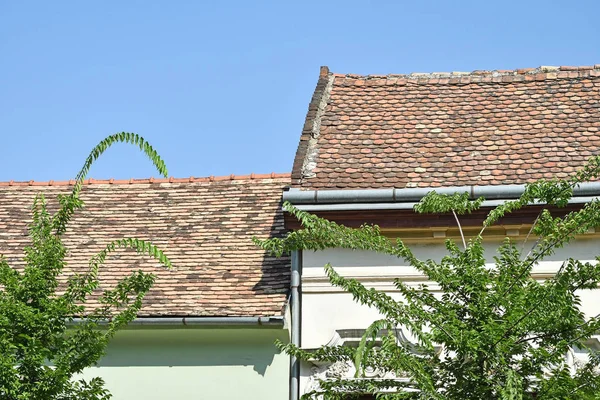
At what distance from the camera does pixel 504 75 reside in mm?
16578

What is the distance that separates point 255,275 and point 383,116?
322cm

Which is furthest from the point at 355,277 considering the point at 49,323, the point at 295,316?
the point at 49,323

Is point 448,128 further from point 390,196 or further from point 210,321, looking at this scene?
point 210,321

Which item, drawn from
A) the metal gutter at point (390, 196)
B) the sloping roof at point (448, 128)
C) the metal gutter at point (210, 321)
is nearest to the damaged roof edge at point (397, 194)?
the metal gutter at point (390, 196)

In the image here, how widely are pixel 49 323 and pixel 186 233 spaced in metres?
5.03

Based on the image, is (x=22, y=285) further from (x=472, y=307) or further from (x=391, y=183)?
Answer: (x=391, y=183)

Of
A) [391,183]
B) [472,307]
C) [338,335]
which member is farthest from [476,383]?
[391,183]

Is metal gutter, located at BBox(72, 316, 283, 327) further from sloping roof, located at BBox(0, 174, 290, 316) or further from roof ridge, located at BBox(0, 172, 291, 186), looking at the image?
roof ridge, located at BBox(0, 172, 291, 186)

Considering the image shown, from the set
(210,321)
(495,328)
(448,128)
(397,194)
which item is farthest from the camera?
(448,128)

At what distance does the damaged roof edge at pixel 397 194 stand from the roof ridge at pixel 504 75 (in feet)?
11.5

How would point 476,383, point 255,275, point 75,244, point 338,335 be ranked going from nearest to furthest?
point 476,383
point 338,335
point 255,275
point 75,244

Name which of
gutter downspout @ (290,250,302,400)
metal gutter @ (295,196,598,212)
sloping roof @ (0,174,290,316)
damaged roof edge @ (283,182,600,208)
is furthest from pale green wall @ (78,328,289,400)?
damaged roof edge @ (283,182,600,208)

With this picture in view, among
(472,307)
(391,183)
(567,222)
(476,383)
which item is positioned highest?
(391,183)

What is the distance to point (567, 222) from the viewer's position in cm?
1022
